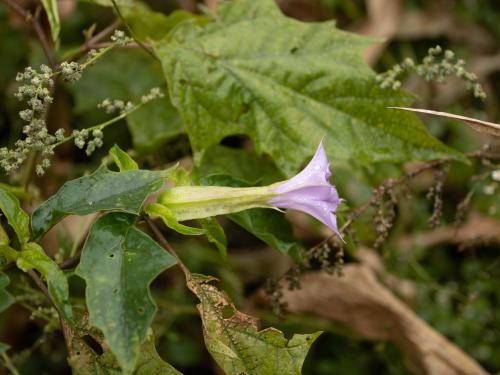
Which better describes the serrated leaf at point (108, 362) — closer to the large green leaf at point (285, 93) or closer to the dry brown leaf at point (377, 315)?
the large green leaf at point (285, 93)

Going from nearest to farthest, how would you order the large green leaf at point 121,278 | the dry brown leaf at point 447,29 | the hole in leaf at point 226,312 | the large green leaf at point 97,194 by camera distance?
the large green leaf at point 121,278 < the large green leaf at point 97,194 < the hole in leaf at point 226,312 < the dry brown leaf at point 447,29

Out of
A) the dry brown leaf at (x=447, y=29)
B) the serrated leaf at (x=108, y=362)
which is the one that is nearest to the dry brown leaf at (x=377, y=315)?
the serrated leaf at (x=108, y=362)

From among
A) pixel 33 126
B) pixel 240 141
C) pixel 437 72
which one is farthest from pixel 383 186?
pixel 240 141

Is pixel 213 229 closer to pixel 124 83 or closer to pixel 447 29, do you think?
pixel 124 83

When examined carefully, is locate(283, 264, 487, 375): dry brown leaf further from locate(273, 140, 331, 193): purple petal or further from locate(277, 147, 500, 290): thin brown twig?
locate(273, 140, 331, 193): purple petal

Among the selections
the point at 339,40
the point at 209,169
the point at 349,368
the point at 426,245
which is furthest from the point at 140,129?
the point at 426,245

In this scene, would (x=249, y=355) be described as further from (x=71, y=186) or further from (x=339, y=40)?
(x=339, y=40)

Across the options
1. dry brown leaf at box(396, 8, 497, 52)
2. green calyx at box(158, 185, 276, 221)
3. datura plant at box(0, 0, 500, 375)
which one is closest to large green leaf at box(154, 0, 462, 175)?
datura plant at box(0, 0, 500, 375)

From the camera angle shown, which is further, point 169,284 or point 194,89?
Result: point 169,284
